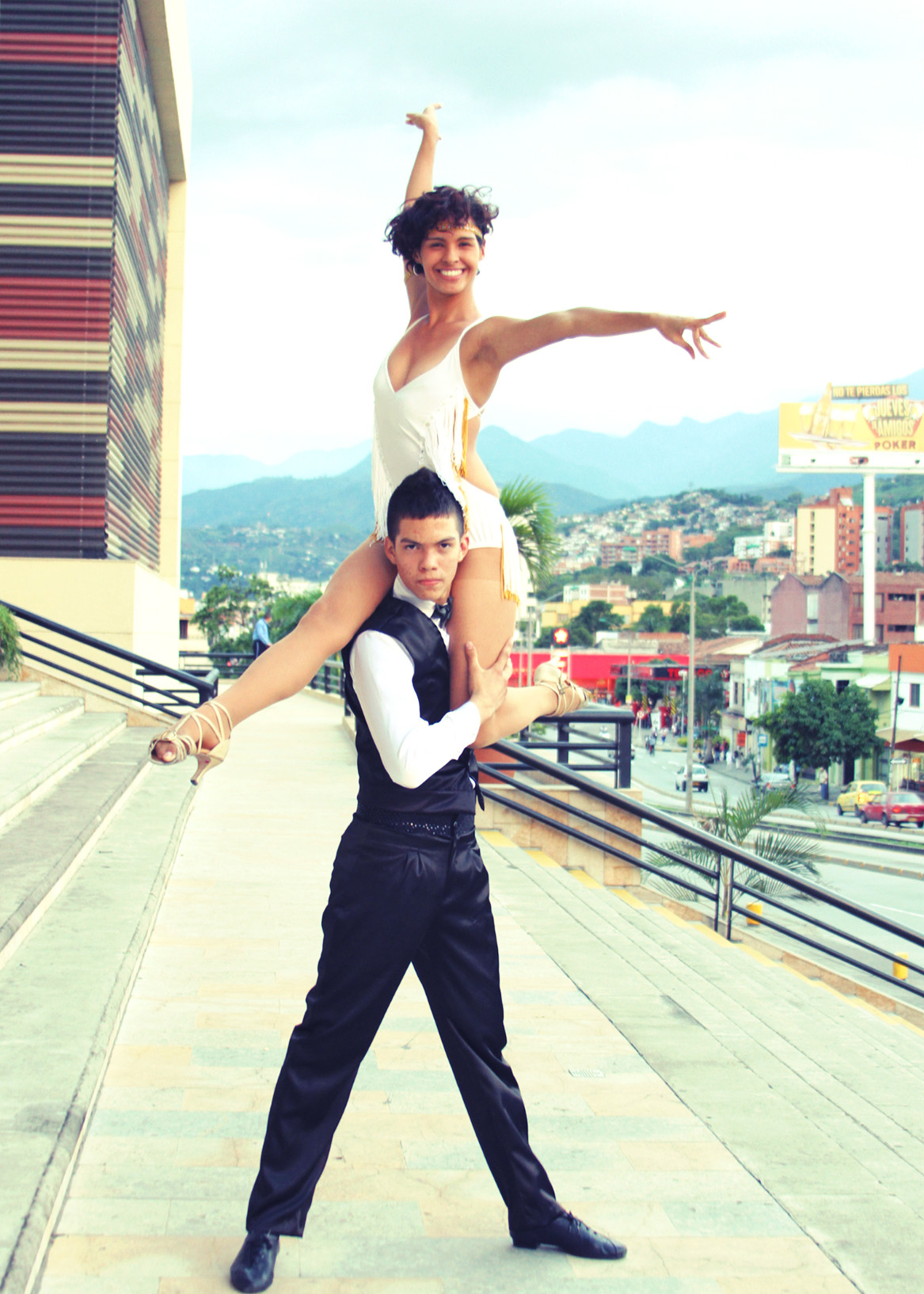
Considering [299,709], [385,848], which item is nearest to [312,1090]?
[385,848]

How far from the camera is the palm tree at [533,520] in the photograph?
14.3m

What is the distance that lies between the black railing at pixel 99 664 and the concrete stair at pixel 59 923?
2.74ft

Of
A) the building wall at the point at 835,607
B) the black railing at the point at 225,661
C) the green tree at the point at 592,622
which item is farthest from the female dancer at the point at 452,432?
the green tree at the point at 592,622

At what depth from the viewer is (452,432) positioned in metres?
2.58

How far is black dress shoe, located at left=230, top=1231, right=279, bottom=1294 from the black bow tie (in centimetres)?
137

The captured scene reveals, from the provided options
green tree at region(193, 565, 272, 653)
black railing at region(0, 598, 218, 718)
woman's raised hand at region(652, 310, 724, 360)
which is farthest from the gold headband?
green tree at region(193, 565, 272, 653)

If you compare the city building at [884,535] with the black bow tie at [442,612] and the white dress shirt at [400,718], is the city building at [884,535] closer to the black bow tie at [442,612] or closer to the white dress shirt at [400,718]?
the black bow tie at [442,612]

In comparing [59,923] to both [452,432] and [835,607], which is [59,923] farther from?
[835,607]

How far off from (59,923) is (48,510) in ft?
26.5

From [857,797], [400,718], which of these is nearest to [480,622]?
[400,718]

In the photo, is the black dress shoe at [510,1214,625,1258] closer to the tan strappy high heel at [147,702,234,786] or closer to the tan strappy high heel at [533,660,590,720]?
the tan strappy high heel at [533,660,590,720]

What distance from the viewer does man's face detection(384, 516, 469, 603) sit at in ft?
7.97

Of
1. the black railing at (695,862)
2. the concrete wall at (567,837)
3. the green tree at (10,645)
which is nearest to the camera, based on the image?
the black railing at (695,862)

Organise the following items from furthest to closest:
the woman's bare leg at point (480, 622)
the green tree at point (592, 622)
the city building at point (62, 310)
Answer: the green tree at point (592, 622) → the city building at point (62, 310) → the woman's bare leg at point (480, 622)
